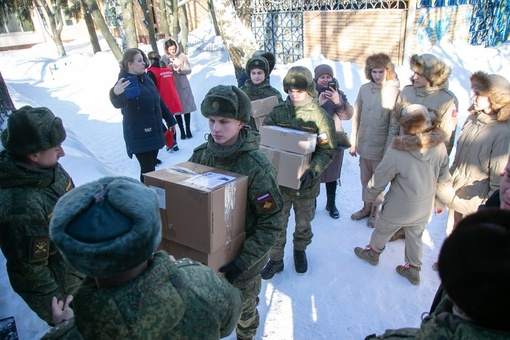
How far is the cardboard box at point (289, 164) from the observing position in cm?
311

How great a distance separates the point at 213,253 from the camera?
6.36ft

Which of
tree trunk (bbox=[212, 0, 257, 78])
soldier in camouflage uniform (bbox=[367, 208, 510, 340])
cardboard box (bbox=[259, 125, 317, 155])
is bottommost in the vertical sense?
cardboard box (bbox=[259, 125, 317, 155])

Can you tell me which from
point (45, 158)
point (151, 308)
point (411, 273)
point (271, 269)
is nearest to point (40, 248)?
point (45, 158)

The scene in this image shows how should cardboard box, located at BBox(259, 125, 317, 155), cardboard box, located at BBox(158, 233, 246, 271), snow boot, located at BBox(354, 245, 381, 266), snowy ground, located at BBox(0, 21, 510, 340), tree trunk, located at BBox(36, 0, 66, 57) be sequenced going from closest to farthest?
cardboard box, located at BBox(158, 233, 246, 271)
snowy ground, located at BBox(0, 21, 510, 340)
cardboard box, located at BBox(259, 125, 317, 155)
snow boot, located at BBox(354, 245, 381, 266)
tree trunk, located at BBox(36, 0, 66, 57)

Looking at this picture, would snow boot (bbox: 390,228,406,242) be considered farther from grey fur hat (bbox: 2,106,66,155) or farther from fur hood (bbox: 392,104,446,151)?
grey fur hat (bbox: 2,106,66,155)

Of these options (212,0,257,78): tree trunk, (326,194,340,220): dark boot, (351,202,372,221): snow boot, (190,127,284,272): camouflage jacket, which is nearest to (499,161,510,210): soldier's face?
(190,127,284,272): camouflage jacket

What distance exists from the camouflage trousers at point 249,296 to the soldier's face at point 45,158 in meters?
1.35

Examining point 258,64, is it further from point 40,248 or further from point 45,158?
point 40,248

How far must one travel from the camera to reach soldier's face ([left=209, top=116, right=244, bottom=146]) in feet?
7.07

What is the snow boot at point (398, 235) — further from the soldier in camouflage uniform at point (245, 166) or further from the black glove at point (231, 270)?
the black glove at point (231, 270)

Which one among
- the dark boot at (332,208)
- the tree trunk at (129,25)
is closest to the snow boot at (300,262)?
the dark boot at (332,208)

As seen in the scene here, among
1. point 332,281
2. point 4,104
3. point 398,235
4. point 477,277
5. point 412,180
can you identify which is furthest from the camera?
point 4,104

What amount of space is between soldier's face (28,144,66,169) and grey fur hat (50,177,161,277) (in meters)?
1.14

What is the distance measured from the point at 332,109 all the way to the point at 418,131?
4.65 ft
